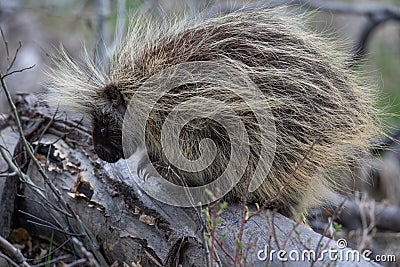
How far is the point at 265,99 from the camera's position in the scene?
5.65 ft

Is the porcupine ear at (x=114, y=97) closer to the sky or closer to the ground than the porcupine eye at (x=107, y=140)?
closer to the sky

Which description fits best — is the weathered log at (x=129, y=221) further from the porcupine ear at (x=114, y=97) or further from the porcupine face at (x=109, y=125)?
the porcupine ear at (x=114, y=97)

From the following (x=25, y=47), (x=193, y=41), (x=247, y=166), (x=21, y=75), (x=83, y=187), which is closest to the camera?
(x=247, y=166)

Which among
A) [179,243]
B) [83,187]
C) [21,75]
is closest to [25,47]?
[21,75]

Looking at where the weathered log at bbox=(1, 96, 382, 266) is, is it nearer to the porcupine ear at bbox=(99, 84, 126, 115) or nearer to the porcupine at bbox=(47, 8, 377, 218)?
the porcupine at bbox=(47, 8, 377, 218)

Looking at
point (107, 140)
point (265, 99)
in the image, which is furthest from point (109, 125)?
point (265, 99)

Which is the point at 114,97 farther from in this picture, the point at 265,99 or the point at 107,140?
the point at 265,99

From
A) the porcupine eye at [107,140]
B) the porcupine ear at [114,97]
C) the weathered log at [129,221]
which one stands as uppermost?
the porcupine ear at [114,97]

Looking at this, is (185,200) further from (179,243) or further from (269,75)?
(269,75)

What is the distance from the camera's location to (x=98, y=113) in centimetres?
196

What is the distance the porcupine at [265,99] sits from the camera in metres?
1.76

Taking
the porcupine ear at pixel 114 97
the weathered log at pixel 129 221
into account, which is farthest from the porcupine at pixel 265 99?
the weathered log at pixel 129 221

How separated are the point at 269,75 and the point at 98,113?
2.05ft

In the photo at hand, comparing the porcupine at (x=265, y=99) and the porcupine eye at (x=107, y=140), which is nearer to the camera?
the porcupine at (x=265, y=99)
